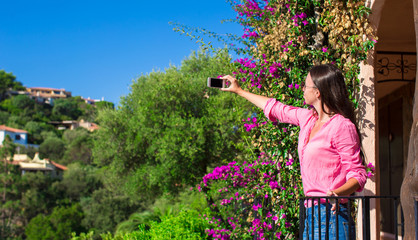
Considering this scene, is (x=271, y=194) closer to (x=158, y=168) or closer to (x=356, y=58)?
(x=356, y=58)

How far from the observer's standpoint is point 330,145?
6.87 feet

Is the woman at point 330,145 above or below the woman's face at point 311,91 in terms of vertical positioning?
below

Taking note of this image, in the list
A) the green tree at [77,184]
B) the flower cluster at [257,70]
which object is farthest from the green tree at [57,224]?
the flower cluster at [257,70]

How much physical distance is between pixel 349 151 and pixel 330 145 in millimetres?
89

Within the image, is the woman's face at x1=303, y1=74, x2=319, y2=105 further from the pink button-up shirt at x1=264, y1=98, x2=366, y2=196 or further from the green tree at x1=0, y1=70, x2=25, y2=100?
the green tree at x1=0, y1=70, x2=25, y2=100

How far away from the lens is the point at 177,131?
12406mm

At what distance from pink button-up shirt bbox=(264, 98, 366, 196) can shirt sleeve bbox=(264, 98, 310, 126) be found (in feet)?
0.67

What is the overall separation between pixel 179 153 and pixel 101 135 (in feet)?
12.8

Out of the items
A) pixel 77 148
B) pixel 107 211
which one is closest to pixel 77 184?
pixel 107 211

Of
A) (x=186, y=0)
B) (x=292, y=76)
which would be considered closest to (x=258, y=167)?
(x=292, y=76)

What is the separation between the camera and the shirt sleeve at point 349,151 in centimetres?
204

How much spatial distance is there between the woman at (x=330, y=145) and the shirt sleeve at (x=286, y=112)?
32 millimetres

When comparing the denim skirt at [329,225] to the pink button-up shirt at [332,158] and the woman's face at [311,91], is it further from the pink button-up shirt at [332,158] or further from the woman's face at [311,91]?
the woman's face at [311,91]

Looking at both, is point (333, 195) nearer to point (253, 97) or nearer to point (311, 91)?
point (311, 91)
